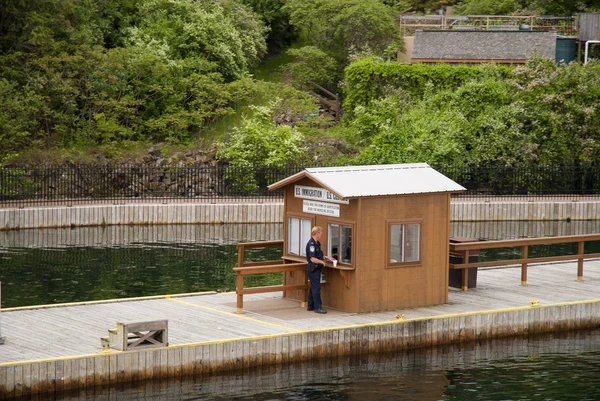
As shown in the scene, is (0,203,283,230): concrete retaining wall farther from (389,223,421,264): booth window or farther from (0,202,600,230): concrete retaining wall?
(389,223,421,264): booth window

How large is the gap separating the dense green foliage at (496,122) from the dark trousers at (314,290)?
2253 cm

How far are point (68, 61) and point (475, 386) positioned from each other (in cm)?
3173

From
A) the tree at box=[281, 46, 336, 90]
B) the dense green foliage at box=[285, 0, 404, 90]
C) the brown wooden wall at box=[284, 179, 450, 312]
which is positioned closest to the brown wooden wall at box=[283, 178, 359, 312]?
the brown wooden wall at box=[284, 179, 450, 312]

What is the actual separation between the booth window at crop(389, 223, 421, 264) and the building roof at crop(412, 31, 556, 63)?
31510mm

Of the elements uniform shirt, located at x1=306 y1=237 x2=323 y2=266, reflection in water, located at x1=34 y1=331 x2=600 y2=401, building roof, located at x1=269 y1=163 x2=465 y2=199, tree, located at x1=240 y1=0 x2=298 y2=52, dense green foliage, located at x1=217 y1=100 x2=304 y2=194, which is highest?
Answer: tree, located at x1=240 y1=0 x2=298 y2=52

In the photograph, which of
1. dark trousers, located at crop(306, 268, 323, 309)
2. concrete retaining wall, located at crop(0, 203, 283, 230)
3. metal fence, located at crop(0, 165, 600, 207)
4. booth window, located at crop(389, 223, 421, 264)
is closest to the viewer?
dark trousers, located at crop(306, 268, 323, 309)

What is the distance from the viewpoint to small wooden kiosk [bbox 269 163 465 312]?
20.4 m

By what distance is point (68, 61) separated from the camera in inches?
1822

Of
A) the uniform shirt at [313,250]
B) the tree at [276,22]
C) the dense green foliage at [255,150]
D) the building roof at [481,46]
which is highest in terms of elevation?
the tree at [276,22]

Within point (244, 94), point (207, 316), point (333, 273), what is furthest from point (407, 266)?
point (244, 94)

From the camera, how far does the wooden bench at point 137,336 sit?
1745 centimetres

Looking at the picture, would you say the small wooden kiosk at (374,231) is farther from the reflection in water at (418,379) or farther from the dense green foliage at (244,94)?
the dense green foliage at (244,94)

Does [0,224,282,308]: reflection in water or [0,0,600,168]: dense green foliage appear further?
[0,0,600,168]: dense green foliage

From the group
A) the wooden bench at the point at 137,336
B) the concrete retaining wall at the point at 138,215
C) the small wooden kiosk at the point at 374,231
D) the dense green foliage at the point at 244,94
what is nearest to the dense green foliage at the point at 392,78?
the dense green foliage at the point at 244,94
